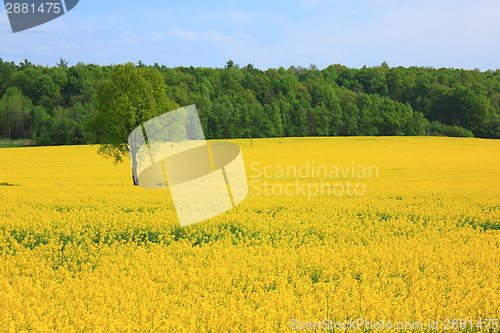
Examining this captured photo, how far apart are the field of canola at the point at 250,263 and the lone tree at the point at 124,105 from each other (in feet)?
27.8

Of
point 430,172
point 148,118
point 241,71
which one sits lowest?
point 430,172

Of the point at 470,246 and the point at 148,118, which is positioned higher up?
the point at 148,118

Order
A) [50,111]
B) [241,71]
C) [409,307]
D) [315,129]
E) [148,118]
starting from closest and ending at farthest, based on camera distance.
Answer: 1. [409,307]
2. [148,118]
3. [50,111]
4. [315,129]
5. [241,71]

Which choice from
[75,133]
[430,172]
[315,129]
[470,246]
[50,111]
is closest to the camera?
[470,246]

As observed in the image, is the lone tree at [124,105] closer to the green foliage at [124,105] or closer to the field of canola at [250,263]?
the green foliage at [124,105]

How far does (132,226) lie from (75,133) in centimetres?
6135

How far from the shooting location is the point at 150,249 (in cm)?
898

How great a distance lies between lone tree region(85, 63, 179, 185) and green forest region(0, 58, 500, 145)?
43243 millimetres

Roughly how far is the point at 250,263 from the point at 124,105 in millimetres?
19507

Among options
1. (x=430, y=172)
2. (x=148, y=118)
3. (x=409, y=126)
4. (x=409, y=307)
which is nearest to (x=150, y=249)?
(x=409, y=307)

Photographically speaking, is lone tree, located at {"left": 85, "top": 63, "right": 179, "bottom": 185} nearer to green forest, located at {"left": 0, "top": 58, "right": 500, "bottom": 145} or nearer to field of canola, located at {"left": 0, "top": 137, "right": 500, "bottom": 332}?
field of canola, located at {"left": 0, "top": 137, "right": 500, "bottom": 332}

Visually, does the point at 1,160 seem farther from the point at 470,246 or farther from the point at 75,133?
the point at 470,246

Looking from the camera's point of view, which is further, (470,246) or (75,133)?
(75,133)

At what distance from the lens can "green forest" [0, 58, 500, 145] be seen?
71.0 meters
